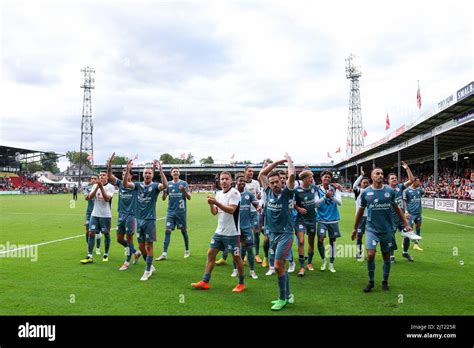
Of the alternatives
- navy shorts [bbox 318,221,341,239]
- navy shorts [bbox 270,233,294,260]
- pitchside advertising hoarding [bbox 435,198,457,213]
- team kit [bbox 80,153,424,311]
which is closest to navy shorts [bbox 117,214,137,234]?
team kit [bbox 80,153,424,311]

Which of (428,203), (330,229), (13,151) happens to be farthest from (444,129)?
(13,151)

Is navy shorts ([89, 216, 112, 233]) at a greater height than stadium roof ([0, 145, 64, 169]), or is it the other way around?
stadium roof ([0, 145, 64, 169])

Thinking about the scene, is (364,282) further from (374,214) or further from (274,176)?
(274,176)

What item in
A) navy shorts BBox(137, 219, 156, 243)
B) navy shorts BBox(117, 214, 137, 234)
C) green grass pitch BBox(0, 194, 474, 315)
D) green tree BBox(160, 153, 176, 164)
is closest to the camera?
green grass pitch BBox(0, 194, 474, 315)

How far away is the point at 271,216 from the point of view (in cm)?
657

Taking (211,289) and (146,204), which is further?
(146,204)

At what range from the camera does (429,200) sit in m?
31.8

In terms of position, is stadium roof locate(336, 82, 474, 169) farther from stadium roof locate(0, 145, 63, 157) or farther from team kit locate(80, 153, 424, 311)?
stadium roof locate(0, 145, 63, 157)

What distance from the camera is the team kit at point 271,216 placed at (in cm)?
654

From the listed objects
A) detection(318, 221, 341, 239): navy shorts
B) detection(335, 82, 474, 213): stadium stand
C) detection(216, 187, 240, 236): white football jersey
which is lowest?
detection(318, 221, 341, 239): navy shorts

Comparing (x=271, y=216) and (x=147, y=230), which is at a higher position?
(x=271, y=216)

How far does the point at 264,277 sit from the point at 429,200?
28.0m

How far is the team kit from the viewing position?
654 cm

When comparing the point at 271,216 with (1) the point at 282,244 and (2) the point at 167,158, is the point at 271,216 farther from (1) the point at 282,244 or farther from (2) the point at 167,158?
(2) the point at 167,158
